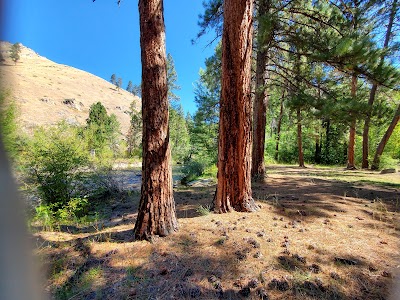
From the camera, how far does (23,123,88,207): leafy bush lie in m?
3.91

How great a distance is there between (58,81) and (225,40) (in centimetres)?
6809

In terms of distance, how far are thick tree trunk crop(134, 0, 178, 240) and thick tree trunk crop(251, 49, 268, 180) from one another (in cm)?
405

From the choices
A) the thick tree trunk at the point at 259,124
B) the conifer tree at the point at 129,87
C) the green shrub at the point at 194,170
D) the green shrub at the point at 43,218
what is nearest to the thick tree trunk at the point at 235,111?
the green shrub at the point at 43,218

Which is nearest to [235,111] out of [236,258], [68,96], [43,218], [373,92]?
[236,258]

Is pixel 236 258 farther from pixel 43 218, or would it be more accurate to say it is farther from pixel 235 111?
pixel 43 218

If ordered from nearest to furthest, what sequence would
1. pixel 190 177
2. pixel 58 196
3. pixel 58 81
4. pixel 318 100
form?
pixel 58 196 < pixel 318 100 < pixel 190 177 < pixel 58 81

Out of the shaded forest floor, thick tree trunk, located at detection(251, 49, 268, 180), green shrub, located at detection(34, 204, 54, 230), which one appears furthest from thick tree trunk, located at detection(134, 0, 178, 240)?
thick tree trunk, located at detection(251, 49, 268, 180)

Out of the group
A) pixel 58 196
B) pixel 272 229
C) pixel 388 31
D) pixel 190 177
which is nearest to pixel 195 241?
pixel 272 229

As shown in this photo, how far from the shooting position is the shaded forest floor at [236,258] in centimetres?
165

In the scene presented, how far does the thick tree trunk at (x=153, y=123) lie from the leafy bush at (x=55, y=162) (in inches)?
97.0

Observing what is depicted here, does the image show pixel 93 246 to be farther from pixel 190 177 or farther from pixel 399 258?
pixel 190 177

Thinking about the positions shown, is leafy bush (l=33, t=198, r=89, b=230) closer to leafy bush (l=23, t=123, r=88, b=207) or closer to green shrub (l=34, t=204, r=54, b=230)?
green shrub (l=34, t=204, r=54, b=230)

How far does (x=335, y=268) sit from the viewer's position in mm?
1848

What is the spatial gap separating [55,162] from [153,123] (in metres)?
2.93
